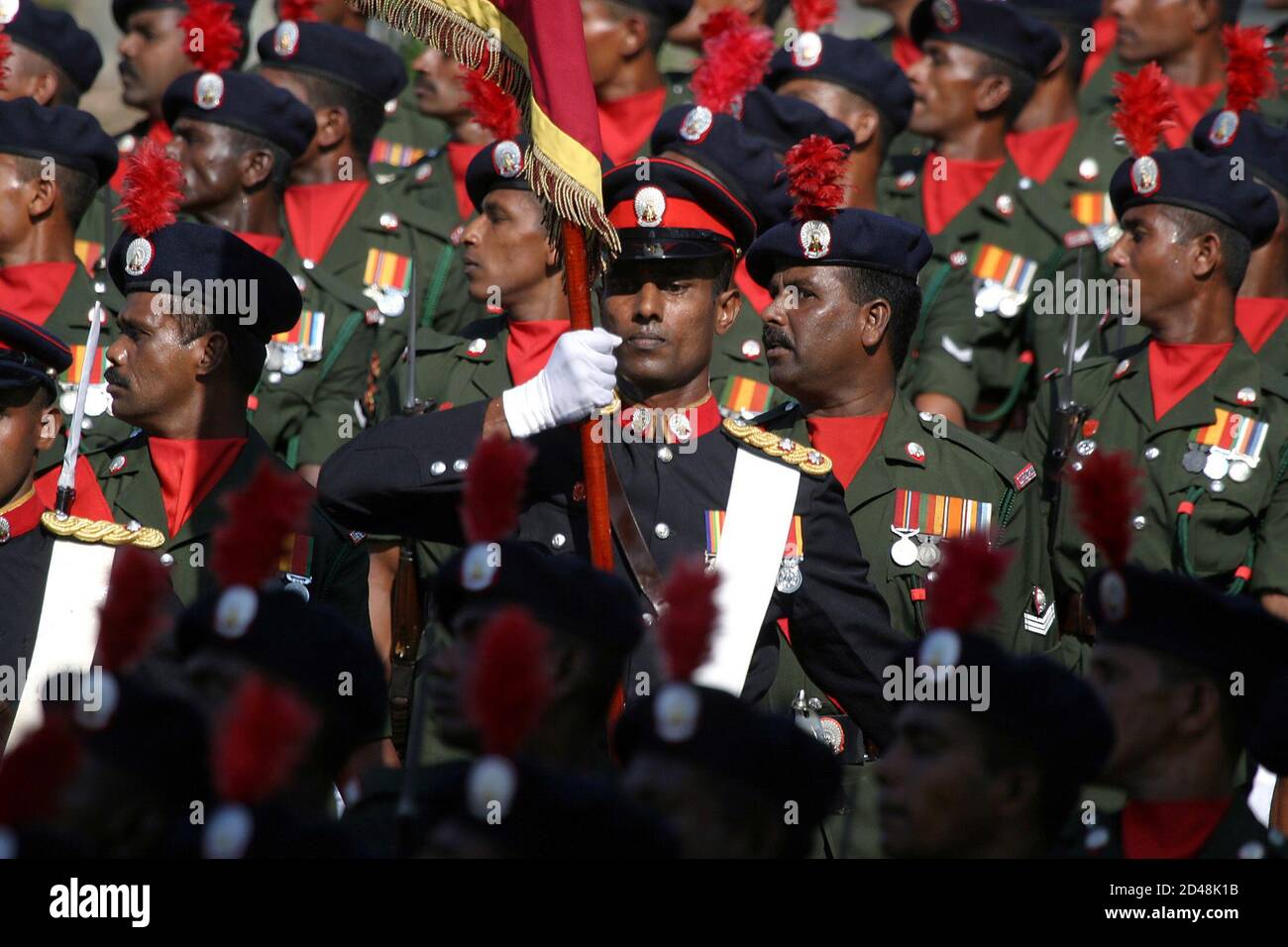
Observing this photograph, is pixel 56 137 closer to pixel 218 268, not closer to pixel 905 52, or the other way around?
pixel 218 268

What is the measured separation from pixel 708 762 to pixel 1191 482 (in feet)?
12.9

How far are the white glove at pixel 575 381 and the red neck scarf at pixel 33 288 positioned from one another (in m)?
3.77

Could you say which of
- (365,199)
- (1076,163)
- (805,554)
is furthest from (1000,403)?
(805,554)

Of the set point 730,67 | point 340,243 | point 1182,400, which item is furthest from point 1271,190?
point 340,243

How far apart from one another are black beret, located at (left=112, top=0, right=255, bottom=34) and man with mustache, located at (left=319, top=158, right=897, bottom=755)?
4.97 metres

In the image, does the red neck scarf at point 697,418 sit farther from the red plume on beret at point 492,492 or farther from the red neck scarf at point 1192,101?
the red neck scarf at point 1192,101

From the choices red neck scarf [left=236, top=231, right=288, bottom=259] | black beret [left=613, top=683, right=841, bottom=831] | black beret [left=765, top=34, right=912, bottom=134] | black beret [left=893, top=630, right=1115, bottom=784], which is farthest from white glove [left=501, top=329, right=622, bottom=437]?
black beret [left=765, top=34, right=912, bottom=134]

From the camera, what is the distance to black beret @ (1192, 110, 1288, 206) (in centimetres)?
932

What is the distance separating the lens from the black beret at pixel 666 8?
434 inches

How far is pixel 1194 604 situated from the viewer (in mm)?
5355

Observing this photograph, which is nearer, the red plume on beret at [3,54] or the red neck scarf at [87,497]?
the red neck scarf at [87,497]

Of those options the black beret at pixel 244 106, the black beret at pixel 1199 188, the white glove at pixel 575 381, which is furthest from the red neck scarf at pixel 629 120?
the white glove at pixel 575 381

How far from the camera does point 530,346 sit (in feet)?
28.7

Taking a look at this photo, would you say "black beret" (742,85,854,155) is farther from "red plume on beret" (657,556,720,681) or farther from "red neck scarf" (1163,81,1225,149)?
"red plume on beret" (657,556,720,681)
